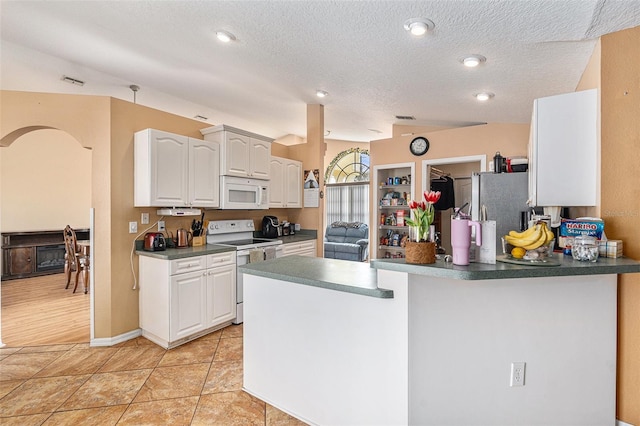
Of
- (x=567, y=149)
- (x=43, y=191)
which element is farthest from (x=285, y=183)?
(x=43, y=191)

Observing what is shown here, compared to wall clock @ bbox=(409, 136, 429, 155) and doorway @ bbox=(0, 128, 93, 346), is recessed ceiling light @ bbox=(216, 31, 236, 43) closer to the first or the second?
wall clock @ bbox=(409, 136, 429, 155)

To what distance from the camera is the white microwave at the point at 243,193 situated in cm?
381

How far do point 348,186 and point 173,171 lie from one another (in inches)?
230

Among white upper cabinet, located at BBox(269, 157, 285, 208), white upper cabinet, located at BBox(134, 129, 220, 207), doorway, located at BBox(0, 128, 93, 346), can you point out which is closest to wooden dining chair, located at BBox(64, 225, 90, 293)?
doorway, located at BBox(0, 128, 93, 346)

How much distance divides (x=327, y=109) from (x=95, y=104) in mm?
2870

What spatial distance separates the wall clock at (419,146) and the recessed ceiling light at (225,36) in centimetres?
326

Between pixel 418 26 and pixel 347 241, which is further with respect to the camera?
pixel 347 241

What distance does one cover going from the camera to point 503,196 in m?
2.90

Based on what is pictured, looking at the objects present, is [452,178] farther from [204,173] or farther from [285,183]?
[204,173]

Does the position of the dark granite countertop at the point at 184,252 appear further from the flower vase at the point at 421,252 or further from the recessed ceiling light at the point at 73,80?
the recessed ceiling light at the point at 73,80

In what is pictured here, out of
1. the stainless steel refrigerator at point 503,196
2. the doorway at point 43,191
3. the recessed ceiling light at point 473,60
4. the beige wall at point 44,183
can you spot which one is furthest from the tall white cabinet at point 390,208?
the beige wall at point 44,183

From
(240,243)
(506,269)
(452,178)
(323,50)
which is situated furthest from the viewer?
(452,178)

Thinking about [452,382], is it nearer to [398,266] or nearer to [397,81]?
[398,266]

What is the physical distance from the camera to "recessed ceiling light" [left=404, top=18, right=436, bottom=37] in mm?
1929
